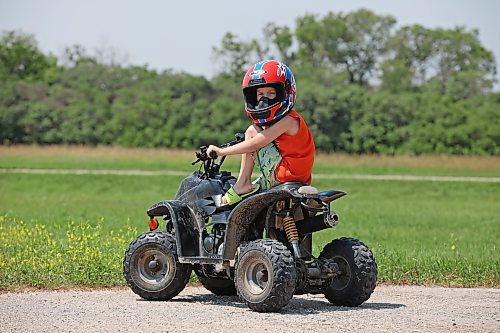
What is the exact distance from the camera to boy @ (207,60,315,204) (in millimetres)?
11250

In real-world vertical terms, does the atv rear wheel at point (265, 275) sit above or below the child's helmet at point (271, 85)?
below

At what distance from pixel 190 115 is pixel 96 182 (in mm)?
19027

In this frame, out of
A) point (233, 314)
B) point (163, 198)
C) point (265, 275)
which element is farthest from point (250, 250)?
point (163, 198)

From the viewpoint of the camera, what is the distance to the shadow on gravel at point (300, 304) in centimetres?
1116

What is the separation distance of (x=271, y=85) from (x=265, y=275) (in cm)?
195

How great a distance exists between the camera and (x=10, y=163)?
163 ft

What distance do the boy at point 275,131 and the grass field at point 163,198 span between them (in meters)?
3.11

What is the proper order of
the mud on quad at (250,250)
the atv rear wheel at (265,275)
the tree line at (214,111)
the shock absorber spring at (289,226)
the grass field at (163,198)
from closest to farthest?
the atv rear wheel at (265,275) < the mud on quad at (250,250) < the shock absorber spring at (289,226) < the grass field at (163,198) < the tree line at (214,111)

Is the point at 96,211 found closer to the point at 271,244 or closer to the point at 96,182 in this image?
the point at 96,182

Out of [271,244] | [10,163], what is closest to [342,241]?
[271,244]

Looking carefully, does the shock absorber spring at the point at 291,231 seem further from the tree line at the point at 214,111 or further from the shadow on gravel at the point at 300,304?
the tree line at the point at 214,111

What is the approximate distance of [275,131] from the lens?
11.2 metres

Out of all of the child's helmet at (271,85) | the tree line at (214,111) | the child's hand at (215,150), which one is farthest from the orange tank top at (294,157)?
the tree line at (214,111)

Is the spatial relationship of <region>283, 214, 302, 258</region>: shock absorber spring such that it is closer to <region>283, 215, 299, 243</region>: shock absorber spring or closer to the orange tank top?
<region>283, 215, 299, 243</region>: shock absorber spring
